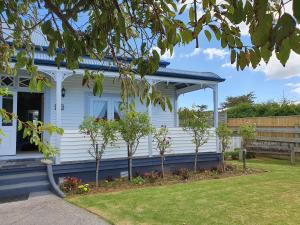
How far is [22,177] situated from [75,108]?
13.2 feet

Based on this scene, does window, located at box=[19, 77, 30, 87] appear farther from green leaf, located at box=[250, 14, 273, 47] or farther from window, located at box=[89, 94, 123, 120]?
green leaf, located at box=[250, 14, 273, 47]

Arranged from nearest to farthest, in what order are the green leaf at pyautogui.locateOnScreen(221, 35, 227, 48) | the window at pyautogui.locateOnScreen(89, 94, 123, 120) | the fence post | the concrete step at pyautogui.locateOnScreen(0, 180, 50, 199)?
the green leaf at pyautogui.locateOnScreen(221, 35, 227, 48), the concrete step at pyautogui.locateOnScreen(0, 180, 50, 199), the window at pyautogui.locateOnScreen(89, 94, 123, 120), the fence post

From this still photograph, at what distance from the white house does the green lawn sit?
2.34m

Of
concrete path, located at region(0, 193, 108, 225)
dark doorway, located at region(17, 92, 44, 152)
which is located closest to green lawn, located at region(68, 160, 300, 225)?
concrete path, located at region(0, 193, 108, 225)

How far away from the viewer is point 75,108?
39.1ft

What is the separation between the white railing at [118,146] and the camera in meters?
9.67

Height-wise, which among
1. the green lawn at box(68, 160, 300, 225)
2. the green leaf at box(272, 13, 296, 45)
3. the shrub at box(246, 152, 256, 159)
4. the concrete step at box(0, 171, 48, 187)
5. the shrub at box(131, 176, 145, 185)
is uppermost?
the green leaf at box(272, 13, 296, 45)

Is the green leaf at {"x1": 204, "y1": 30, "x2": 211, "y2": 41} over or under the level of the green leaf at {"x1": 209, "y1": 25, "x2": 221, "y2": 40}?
under

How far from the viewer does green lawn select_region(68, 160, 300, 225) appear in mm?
5785

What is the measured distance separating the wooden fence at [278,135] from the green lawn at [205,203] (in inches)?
205

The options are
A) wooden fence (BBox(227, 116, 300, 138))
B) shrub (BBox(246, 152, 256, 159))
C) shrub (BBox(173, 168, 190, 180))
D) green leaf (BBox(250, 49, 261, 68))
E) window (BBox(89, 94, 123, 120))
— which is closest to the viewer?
green leaf (BBox(250, 49, 261, 68))

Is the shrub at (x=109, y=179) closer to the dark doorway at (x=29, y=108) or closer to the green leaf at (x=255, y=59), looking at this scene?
the dark doorway at (x=29, y=108)

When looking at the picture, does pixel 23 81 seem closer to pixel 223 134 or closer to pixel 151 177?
pixel 151 177

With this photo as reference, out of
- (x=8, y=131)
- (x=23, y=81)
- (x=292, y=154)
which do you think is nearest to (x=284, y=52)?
(x=8, y=131)
